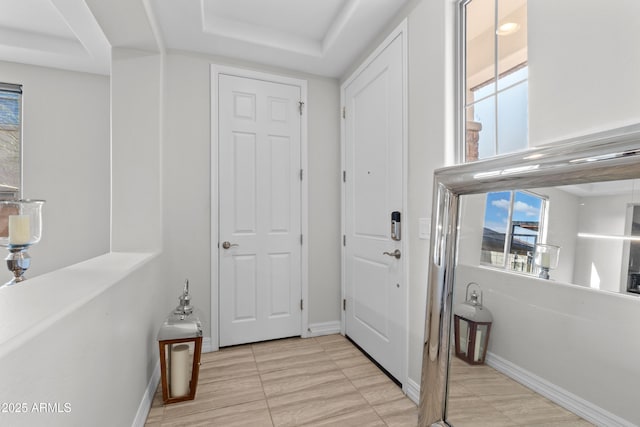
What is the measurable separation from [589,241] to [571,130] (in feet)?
1.89

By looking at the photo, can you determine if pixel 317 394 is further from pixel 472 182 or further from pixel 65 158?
pixel 65 158

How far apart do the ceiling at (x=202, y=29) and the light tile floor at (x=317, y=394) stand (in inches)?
86.5

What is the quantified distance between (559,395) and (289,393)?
5.28 ft

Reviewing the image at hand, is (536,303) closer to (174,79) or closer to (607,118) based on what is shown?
(607,118)

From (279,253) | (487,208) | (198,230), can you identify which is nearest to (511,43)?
(487,208)

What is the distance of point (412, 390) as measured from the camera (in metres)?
1.91

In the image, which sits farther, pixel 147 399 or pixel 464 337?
pixel 147 399

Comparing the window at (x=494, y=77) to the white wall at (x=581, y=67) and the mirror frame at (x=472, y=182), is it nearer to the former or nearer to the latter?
the white wall at (x=581, y=67)

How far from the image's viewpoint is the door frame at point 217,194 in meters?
2.62

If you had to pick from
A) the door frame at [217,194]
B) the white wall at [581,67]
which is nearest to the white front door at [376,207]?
the door frame at [217,194]

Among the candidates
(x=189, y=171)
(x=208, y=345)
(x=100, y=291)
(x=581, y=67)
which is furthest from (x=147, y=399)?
(x=581, y=67)

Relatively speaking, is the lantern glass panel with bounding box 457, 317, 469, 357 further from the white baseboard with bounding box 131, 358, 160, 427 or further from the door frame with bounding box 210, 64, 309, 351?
the door frame with bounding box 210, 64, 309, 351

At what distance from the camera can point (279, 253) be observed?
2836 mm

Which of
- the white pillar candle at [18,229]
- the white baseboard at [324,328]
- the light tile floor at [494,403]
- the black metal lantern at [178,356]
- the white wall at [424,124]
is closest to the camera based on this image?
the light tile floor at [494,403]
